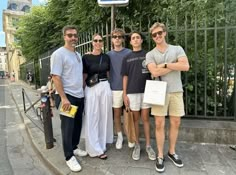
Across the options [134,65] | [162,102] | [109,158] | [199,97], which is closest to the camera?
[162,102]

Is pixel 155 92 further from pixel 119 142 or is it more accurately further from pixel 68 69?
pixel 119 142

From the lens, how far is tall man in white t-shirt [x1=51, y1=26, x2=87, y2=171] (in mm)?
3678

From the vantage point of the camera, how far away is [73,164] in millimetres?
3881

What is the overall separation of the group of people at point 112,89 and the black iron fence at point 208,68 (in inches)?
54.4

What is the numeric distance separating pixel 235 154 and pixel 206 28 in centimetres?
216

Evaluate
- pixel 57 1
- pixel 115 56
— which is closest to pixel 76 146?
pixel 115 56

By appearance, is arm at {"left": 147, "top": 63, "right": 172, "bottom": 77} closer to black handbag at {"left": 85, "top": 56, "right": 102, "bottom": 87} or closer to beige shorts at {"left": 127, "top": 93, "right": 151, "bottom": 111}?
beige shorts at {"left": 127, "top": 93, "right": 151, "bottom": 111}

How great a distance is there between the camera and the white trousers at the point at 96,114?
415cm

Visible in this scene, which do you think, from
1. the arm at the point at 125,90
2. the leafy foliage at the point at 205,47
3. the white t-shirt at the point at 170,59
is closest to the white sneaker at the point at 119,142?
the arm at the point at 125,90

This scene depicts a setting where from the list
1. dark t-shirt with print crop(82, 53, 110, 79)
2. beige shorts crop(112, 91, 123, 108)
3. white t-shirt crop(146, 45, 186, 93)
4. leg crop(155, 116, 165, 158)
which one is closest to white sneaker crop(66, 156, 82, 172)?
beige shorts crop(112, 91, 123, 108)

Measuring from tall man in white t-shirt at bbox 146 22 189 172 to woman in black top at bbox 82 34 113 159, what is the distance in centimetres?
81

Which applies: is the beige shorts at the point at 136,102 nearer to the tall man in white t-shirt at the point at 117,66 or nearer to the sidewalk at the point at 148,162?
the tall man in white t-shirt at the point at 117,66

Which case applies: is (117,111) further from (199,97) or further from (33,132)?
(33,132)

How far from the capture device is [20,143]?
5.98m
